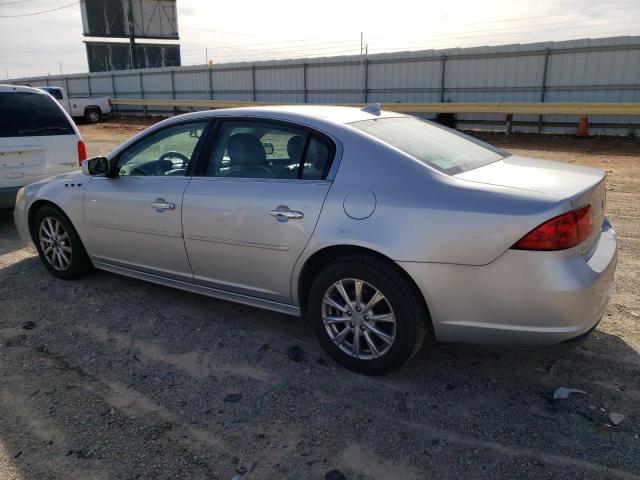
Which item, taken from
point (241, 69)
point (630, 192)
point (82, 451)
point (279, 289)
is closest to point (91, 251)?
point (279, 289)

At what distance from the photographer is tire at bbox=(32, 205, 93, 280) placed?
4770 mm

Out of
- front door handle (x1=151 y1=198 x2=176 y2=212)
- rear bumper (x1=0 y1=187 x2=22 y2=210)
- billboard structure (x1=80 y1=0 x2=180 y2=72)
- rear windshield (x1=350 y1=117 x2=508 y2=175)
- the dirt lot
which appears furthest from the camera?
billboard structure (x1=80 y1=0 x2=180 y2=72)

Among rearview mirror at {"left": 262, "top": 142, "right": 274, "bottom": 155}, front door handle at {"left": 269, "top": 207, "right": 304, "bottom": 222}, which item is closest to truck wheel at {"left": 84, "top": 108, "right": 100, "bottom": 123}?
rearview mirror at {"left": 262, "top": 142, "right": 274, "bottom": 155}

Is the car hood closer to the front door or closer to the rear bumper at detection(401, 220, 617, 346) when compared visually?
the rear bumper at detection(401, 220, 617, 346)

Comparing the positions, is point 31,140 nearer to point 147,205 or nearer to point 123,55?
point 147,205

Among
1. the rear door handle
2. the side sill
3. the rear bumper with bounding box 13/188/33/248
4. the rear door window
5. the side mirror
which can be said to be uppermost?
the rear door window

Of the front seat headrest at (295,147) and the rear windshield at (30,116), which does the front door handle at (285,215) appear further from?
the rear windshield at (30,116)

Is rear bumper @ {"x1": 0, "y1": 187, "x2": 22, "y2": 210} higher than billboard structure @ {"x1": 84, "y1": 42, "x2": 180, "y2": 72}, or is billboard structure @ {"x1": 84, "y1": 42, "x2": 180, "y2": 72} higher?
billboard structure @ {"x1": 84, "y1": 42, "x2": 180, "y2": 72}

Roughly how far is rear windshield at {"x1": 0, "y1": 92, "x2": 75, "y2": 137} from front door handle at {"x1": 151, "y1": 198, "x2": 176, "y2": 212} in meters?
3.70

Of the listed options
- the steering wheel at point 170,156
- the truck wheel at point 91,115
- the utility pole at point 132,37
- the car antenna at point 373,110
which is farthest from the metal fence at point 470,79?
the utility pole at point 132,37

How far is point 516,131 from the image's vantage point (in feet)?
60.6

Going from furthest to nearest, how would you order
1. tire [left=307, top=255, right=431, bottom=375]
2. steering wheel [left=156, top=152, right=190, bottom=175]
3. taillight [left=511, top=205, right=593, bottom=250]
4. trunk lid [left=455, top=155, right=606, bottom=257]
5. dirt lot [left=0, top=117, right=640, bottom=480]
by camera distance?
steering wheel [left=156, top=152, right=190, bottom=175]
tire [left=307, top=255, right=431, bottom=375]
trunk lid [left=455, top=155, right=606, bottom=257]
taillight [left=511, top=205, right=593, bottom=250]
dirt lot [left=0, top=117, right=640, bottom=480]

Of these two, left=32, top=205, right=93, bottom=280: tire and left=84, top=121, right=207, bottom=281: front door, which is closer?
left=84, top=121, right=207, bottom=281: front door

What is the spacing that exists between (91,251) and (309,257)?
7.82ft
